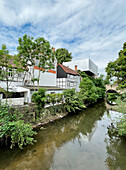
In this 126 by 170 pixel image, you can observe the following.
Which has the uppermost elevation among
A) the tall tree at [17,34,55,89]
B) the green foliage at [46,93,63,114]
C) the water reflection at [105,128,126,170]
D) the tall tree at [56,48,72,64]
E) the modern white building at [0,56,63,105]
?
the tall tree at [56,48,72,64]

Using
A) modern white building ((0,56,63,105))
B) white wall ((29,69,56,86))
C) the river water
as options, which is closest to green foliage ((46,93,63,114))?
modern white building ((0,56,63,105))

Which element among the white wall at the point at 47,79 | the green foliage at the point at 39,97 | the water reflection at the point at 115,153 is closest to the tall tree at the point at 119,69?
the water reflection at the point at 115,153

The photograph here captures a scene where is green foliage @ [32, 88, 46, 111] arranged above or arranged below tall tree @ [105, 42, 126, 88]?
below

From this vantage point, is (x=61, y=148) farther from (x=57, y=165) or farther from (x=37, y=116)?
(x=37, y=116)

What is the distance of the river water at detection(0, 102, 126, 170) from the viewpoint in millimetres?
4992

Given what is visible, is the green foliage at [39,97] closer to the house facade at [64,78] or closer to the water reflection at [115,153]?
the water reflection at [115,153]

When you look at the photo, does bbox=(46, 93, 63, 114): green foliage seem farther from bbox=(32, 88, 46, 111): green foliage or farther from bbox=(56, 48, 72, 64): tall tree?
bbox=(56, 48, 72, 64): tall tree

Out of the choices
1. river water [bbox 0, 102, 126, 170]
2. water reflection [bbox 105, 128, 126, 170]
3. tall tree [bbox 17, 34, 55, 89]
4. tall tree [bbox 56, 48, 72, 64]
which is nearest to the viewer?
river water [bbox 0, 102, 126, 170]

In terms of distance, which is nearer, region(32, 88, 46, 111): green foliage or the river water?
the river water

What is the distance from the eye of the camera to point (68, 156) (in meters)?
5.76

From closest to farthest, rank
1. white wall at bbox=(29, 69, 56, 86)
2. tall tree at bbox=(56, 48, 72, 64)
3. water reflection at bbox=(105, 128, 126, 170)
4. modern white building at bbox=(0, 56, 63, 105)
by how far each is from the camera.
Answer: water reflection at bbox=(105, 128, 126, 170)
modern white building at bbox=(0, 56, 63, 105)
white wall at bbox=(29, 69, 56, 86)
tall tree at bbox=(56, 48, 72, 64)

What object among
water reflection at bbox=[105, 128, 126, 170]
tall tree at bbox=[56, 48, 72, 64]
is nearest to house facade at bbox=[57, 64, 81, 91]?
water reflection at bbox=[105, 128, 126, 170]

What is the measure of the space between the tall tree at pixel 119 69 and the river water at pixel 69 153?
6.99m

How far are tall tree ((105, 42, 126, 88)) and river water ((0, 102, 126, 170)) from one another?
6.99 metres
